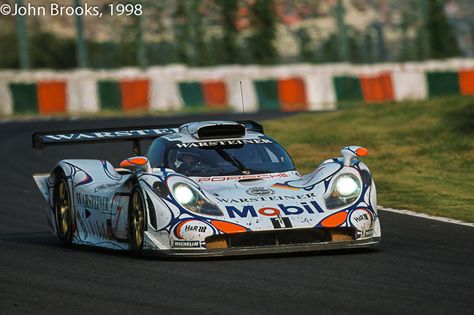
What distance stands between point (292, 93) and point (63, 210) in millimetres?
25981

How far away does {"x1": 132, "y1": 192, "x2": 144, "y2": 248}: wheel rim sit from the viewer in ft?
33.8

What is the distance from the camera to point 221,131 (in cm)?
1166

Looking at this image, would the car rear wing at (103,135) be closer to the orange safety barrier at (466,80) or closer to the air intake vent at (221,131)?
the air intake vent at (221,131)

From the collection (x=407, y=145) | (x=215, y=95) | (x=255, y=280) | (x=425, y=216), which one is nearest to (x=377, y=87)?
(x=215, y=95)

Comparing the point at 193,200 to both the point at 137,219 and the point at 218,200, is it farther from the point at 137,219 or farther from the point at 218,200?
the point at 137,219

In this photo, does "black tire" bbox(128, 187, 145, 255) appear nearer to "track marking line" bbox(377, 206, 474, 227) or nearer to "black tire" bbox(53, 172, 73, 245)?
"black tire" bbox(53, 172, 73, 245)

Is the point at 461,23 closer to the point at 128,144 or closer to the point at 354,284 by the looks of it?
the point at 128,144

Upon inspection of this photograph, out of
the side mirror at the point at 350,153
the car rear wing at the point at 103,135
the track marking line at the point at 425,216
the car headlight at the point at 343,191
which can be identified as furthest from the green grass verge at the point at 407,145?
Result: the car rear wing at the point at 103,135

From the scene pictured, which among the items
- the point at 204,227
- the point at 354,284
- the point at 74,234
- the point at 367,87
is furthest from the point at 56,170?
the point at 367,87

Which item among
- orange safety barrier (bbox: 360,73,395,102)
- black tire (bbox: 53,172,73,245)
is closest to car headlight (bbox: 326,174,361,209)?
black tire (bbox: 53,172,73,245)

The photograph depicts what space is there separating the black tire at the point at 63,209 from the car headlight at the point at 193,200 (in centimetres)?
212

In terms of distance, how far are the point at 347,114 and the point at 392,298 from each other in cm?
1791

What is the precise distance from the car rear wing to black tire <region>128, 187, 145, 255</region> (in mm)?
1875

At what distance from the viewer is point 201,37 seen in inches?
2100
